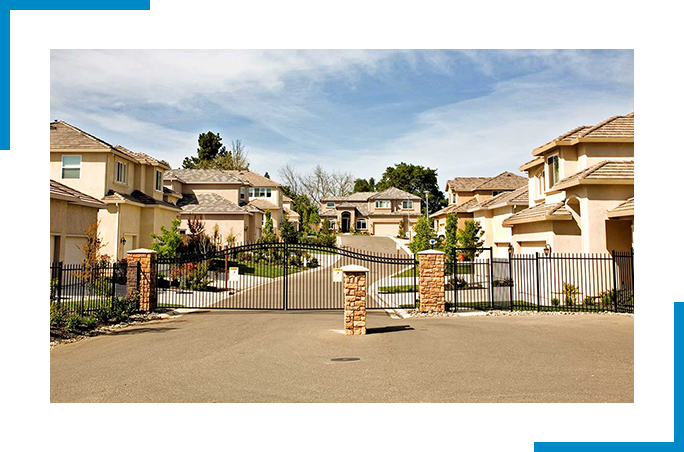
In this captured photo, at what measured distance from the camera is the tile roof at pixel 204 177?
133 feet

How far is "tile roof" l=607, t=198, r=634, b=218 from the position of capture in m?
14.7

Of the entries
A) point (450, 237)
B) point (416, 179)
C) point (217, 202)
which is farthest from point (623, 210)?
point (416, 179)

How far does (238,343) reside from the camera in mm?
10109

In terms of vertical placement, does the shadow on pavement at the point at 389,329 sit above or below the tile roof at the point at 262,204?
below

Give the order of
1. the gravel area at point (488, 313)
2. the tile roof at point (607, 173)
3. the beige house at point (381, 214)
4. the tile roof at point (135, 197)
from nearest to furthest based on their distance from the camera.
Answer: the gravel area at point (488, 313) → the tile roof at point (607, 173) → the tile roof at point (135, 197) → the beige house at point (381, 214)

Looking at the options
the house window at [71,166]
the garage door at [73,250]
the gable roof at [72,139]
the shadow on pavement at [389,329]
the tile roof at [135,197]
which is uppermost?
the gable roof at [72,139]

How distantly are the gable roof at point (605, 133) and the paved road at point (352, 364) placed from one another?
753 cm

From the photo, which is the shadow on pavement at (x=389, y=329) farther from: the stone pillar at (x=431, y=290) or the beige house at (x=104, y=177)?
the beige house at (x=104, y=177)

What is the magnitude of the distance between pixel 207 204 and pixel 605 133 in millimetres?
28144

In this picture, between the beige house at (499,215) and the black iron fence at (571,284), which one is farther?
the beige house at (499,215)

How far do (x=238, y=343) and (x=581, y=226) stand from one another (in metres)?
12.5

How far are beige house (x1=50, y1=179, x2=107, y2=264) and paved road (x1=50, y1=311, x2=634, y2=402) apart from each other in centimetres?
709

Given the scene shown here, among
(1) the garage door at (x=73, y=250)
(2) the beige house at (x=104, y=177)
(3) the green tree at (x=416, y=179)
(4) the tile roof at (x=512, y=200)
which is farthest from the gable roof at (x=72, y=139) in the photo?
(3) the green tree at (x=416, y=179)
